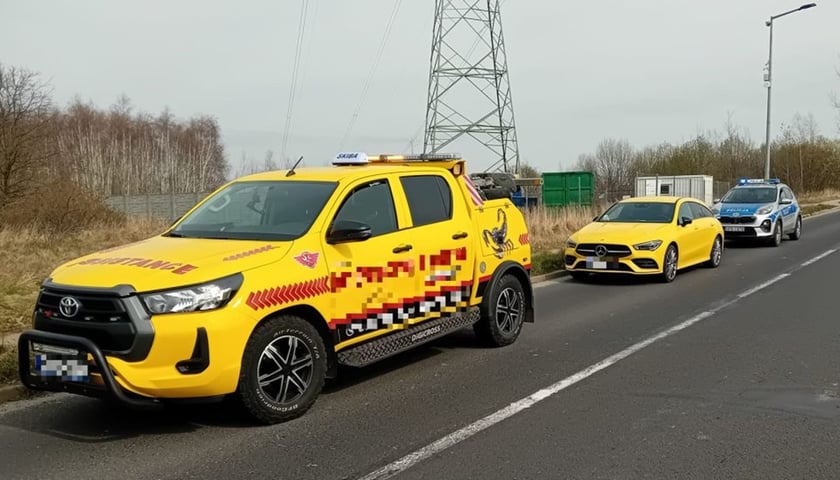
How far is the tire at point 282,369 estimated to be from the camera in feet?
16.1

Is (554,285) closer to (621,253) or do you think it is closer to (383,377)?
(621,253)

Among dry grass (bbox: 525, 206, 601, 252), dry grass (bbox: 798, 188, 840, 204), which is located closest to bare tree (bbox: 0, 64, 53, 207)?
dry grass (bbox: 525, 206, 601, 252)

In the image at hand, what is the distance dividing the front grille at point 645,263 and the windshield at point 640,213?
1.42 meters

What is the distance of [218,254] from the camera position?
5.04 meters

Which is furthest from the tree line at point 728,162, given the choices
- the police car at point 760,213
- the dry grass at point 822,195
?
the police car at point 760,213

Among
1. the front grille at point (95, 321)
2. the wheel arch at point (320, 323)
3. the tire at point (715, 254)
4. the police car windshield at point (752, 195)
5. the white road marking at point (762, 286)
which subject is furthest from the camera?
the police car windshield at point (752, 195)

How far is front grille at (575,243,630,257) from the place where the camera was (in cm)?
1244

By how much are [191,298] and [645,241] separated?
9553 millimetres

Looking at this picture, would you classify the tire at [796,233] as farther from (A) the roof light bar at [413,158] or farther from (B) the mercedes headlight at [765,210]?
(A) the roof light bar at [413,158]

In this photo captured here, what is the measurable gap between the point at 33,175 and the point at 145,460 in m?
23.2

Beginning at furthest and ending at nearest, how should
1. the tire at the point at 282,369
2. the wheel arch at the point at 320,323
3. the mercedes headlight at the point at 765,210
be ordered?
1. the mercedes headlight at the point at 765,210
2. the wheel arch at the point at 320,323
3. the tire at the point at 282,369

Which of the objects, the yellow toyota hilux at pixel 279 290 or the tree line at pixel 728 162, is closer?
the yellow toyota hilux at pixel 279 290

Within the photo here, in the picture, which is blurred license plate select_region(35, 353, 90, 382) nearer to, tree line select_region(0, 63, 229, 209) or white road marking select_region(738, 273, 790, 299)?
white road marking select_region(738, 273, 790, 299)

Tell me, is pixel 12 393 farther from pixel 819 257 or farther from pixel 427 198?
pixel 819 257
